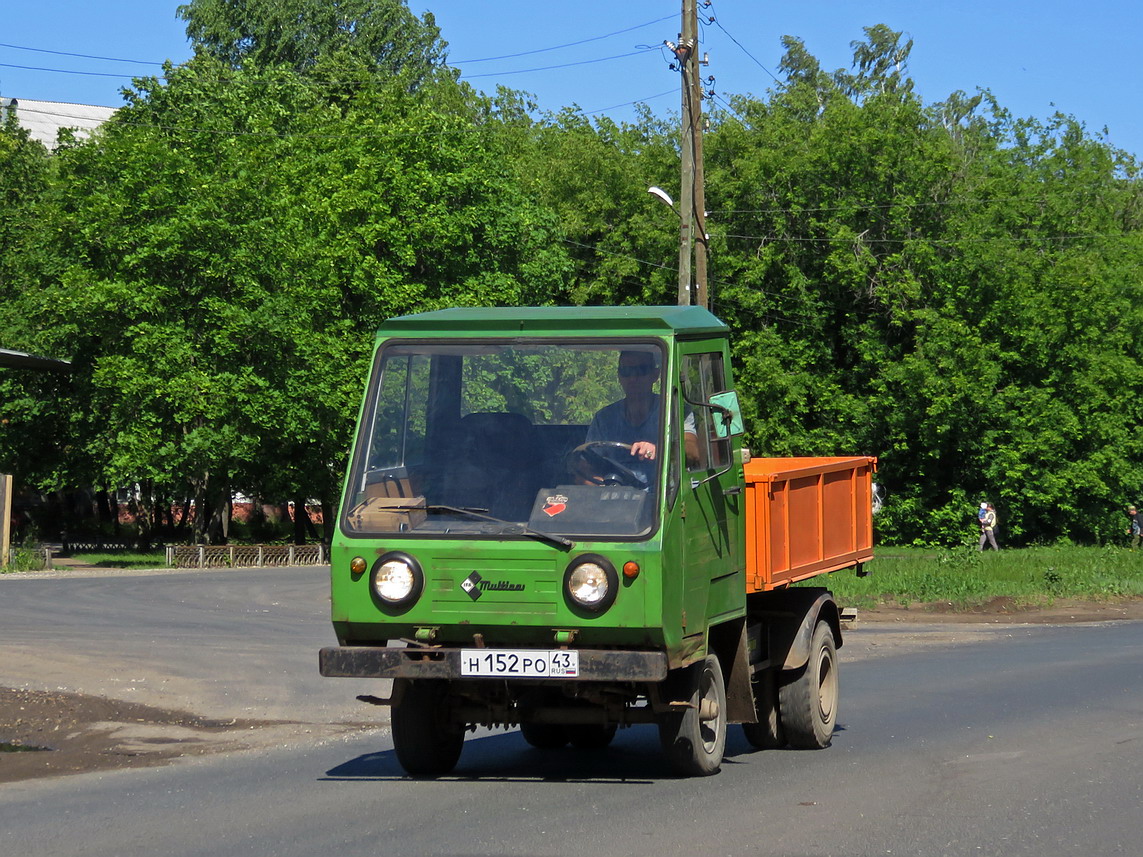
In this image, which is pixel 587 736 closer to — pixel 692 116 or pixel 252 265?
pixel 692 116

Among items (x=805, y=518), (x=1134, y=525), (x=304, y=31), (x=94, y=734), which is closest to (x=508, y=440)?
(x=805, y=518)

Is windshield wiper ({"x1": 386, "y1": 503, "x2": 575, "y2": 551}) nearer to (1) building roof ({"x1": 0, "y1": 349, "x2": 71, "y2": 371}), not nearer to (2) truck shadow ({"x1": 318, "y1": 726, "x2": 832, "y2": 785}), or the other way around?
(2) truck shadow ({"x1": 318, "y1": 726, "x2": 832, "y2": 785})

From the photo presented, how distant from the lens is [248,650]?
1758 centimetres

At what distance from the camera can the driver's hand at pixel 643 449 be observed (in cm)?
873

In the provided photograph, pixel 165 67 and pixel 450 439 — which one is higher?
pixel 165 67

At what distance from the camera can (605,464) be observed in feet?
28.8

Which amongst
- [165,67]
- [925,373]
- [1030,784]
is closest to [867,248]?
[925,373]

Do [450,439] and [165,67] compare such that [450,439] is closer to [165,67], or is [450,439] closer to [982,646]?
[982,646]

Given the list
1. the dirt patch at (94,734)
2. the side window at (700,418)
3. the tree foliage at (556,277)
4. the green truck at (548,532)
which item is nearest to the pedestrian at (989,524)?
the tree foliage at (556,277)

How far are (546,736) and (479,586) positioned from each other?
104 inches

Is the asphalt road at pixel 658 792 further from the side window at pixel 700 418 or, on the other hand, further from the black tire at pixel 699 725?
the side window at pixel 700 418

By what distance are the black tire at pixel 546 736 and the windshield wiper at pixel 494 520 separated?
254cm

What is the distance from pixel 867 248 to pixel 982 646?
31.5m

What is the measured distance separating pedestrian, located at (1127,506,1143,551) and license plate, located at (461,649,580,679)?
47.6 meters
